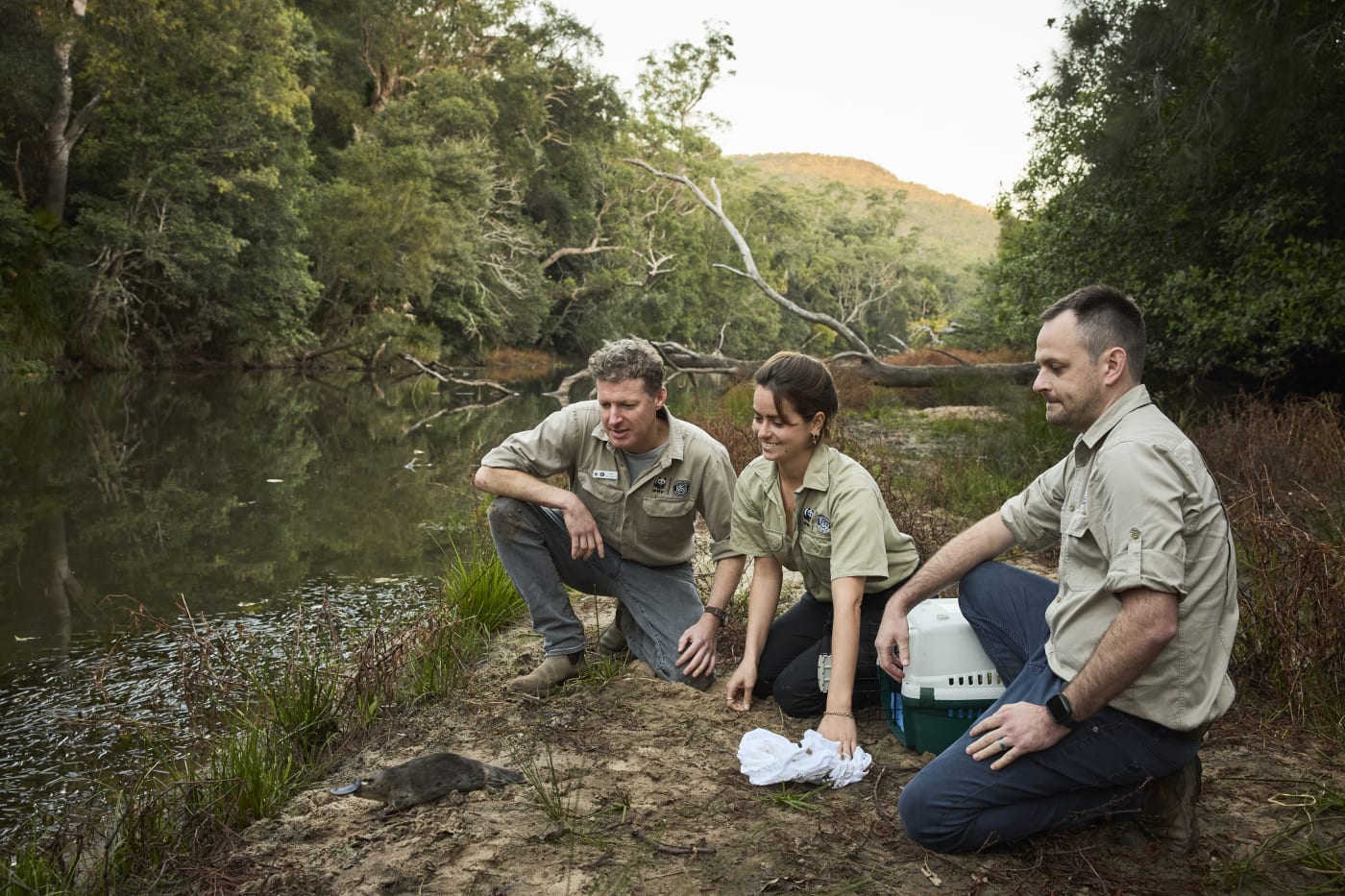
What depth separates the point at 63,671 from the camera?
4.80 m

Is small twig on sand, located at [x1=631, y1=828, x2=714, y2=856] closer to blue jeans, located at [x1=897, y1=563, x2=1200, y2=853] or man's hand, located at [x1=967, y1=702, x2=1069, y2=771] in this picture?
blue jeans, located at [x1=897, y1=563, x2=1200, y2=853]

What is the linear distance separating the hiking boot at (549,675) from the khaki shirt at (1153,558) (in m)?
2.02

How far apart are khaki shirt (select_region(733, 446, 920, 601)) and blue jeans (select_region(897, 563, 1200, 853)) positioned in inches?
27.9

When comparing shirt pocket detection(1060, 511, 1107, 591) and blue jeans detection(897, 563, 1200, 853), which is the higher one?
shirt pocket detection(1060, 511, 1107, 591)

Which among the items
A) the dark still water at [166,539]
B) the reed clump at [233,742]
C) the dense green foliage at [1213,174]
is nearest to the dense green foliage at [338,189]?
the dark still water at [166,539]

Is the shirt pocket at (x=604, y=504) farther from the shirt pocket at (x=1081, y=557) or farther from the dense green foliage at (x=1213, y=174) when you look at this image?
the dense green foliage at (x=1213, y=174)

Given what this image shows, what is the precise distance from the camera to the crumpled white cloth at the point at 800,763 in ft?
9.84

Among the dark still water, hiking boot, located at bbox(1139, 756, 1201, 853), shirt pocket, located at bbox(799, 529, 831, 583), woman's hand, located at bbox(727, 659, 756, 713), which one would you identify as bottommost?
the dark still water

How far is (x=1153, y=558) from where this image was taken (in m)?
2.25

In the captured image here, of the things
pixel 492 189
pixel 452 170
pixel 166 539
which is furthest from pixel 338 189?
pixel 166 539

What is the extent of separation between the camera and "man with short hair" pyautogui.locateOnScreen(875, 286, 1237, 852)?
230 centimetres

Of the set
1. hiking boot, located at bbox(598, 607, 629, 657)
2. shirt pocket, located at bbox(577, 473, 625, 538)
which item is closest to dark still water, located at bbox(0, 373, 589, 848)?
shirt pocket, located at bbox(577, 473, 625, 538)

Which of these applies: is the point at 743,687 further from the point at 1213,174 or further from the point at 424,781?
the point at 1213,174

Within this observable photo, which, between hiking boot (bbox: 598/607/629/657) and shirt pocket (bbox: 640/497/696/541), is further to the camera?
hiking boot (bbox: 598/607/629/657)
